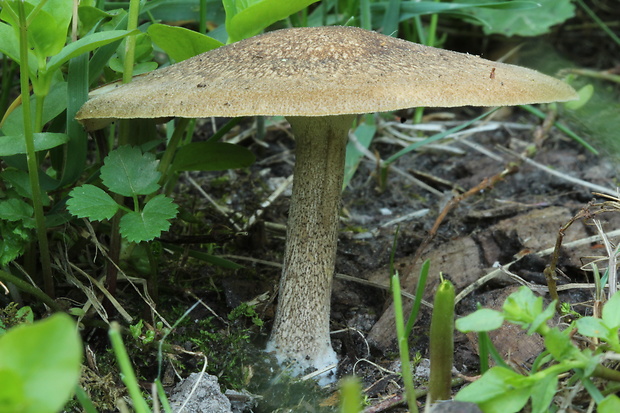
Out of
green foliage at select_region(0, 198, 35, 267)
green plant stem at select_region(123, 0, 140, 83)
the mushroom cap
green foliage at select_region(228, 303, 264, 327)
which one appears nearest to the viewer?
the mushroom cap

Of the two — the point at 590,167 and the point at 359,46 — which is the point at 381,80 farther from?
the point at 590,167

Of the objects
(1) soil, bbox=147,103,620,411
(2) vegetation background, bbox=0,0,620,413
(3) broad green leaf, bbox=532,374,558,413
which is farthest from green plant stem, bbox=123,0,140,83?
(3) broad green leaf, bbox=532,374,558,413

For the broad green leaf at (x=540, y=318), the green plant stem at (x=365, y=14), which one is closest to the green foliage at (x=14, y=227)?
the broad green leaf at (x=540, y=318)

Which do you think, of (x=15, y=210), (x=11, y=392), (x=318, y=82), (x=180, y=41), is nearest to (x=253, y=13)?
(x=180, y=41)

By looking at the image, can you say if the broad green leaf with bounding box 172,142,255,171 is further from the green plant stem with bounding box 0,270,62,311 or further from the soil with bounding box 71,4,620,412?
the green plant stem with bounding box 0,270,62,311

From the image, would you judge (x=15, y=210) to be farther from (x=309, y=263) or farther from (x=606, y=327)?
(x=606, y=327)
